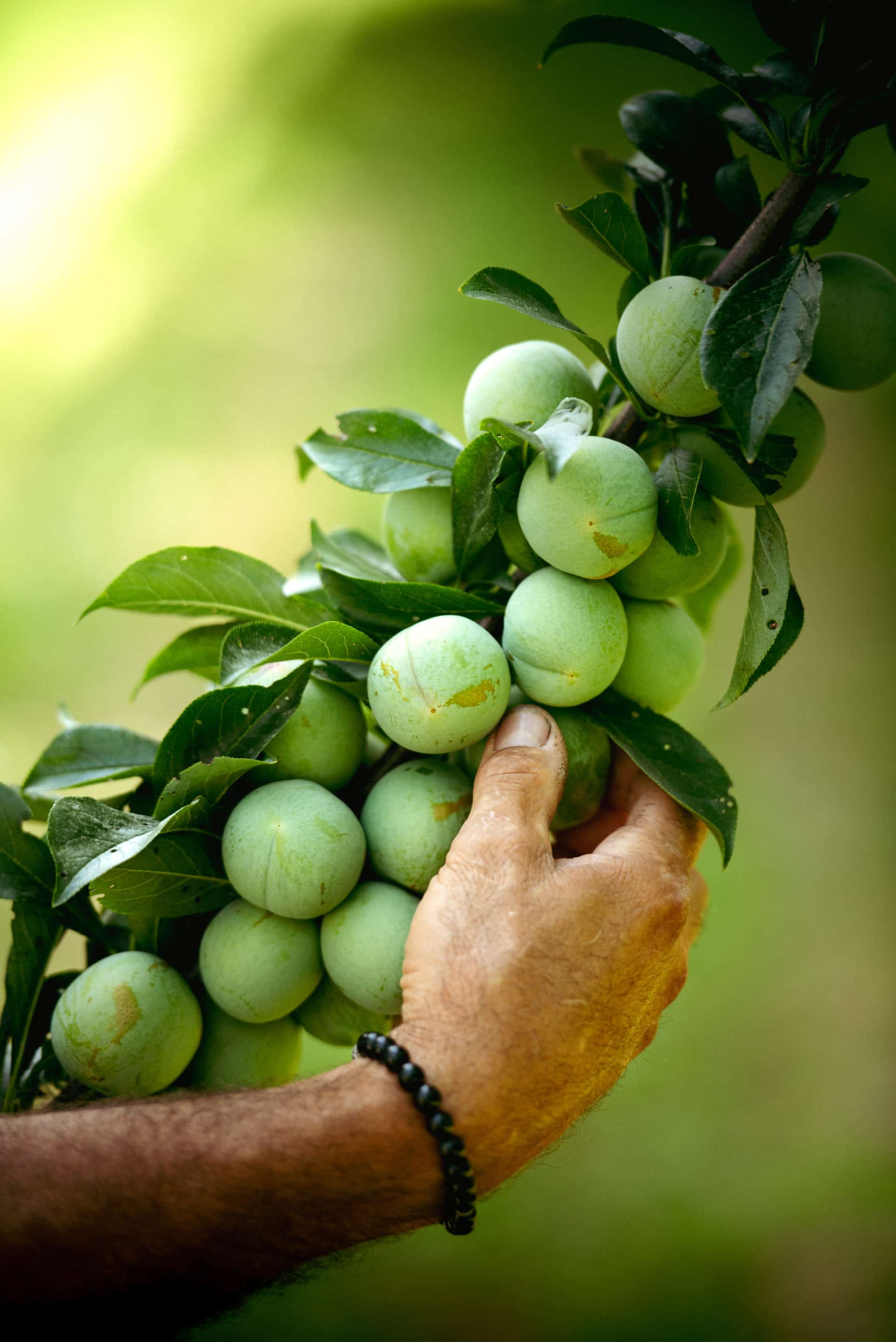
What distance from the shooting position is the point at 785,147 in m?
0.60

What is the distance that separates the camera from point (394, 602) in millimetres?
663

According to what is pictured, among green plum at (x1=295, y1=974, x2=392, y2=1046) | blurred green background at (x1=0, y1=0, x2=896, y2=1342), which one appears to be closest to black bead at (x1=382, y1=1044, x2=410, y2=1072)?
green plum at (x1=295, y1=974, x2=392, y2=1046)

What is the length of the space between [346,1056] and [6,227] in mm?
1489

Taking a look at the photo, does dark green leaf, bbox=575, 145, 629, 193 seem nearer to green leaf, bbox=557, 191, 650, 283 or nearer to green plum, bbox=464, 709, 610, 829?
green leaf, bbox=557, 191, 650, 283

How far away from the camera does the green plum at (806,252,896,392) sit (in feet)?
2.11

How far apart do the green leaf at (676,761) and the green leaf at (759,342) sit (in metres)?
0.24

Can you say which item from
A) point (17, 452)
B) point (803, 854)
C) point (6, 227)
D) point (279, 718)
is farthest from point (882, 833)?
point (6, 227)

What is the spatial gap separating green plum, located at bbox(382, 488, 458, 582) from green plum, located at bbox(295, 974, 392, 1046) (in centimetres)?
35

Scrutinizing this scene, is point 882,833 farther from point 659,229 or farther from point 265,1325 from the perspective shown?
point 265,1325

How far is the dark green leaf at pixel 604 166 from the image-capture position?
0.81m

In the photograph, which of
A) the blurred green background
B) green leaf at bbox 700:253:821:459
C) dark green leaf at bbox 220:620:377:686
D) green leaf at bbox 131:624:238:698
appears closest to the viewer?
green leaf at bbox 700:253:821:459

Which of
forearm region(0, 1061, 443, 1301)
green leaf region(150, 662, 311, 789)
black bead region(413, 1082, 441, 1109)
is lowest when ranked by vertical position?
forearm region(0, 1061, 443, 1301)

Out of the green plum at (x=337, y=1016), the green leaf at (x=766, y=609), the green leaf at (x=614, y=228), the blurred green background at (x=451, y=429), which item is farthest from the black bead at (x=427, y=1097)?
the blurred green background at (x=451, y=429)

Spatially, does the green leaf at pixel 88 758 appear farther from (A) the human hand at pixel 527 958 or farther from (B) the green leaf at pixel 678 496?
(B) the green leaf at pixel 678 496
